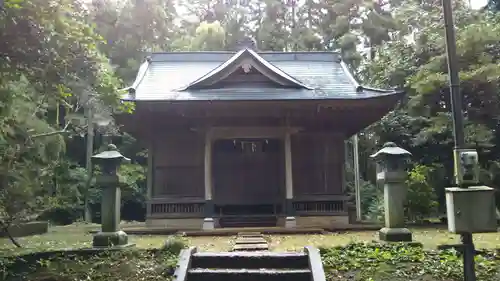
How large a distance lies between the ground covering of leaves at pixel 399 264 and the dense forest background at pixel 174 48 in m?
4.25

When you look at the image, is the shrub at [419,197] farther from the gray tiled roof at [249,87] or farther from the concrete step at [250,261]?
the concrete step at [250,261]

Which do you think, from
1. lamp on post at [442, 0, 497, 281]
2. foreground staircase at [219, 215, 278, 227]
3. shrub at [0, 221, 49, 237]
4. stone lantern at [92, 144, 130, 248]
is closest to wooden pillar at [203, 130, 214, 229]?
foreground staircase at [219, 215, 278, 227]

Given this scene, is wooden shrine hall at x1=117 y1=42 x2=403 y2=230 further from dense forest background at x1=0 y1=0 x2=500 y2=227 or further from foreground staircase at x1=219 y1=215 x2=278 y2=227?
dense forest background at x1=0 y1=0 x2=500 y2=227

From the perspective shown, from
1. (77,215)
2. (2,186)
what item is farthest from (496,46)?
(77,215)

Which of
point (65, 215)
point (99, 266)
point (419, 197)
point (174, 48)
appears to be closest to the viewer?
point (99, 266)

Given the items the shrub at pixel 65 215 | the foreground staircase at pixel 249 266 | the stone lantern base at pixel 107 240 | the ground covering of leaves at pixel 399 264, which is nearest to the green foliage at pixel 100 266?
the foreground staircase at pixel 249 266

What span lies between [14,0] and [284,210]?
31.3 ft

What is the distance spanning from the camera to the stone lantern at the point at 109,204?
779 cm

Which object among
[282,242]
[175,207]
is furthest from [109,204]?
[175,207]

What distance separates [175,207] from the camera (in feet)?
44.0

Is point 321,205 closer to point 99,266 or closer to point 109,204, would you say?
point 109,204

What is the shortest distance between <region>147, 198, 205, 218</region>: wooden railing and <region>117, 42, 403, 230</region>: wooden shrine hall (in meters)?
0.03

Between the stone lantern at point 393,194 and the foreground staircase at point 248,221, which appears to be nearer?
the stone lantern at point 393,194

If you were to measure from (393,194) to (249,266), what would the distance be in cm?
319
